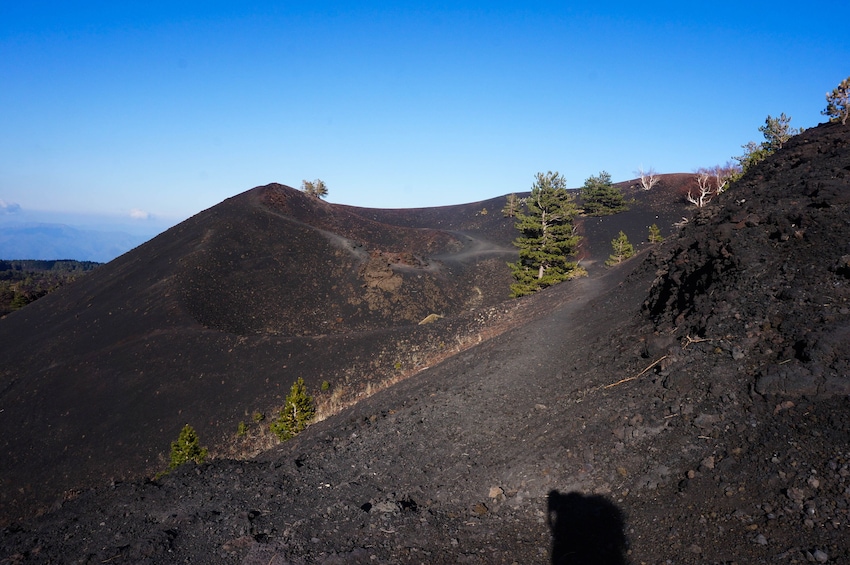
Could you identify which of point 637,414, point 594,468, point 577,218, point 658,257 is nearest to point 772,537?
point 594,468

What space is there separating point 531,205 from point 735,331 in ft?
58.3

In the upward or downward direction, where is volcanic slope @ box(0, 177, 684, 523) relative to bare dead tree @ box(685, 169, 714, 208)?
downward

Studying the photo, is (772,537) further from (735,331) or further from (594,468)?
(735,331)

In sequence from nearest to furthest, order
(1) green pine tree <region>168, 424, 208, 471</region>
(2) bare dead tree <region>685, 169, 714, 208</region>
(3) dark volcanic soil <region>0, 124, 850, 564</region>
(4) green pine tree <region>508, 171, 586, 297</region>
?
(3) dark volcanic soil <region>0, 124, 850, 564</region>, (1) green pine tree <region>168, 424, 208, 471</region>, (4) green pine tree <region>508, 171, 586, 297</region>, (2) bare dead tree <region>685, 169, 714, 208</region>

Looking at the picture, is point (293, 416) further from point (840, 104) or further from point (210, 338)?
point (840, 104)

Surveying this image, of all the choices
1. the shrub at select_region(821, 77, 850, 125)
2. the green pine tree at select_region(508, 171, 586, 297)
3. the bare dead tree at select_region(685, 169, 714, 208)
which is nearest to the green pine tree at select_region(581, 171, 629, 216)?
the bare dead tree at select_region(685, 169, 714, 208)

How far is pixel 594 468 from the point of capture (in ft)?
19.1

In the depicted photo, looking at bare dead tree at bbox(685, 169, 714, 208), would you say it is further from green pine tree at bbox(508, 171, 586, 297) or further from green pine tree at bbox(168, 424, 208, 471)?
green pine tree at bbox(168, 424, 208, 471)

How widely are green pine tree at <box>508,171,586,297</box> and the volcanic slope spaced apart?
508cm

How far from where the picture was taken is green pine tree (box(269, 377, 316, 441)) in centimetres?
1250

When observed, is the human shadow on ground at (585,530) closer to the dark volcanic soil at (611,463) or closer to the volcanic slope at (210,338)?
the dark volcanic soil at (611,463)

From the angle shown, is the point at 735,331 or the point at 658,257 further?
the point at 658,257

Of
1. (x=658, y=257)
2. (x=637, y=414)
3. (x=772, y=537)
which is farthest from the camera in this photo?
(x=658, y=257)

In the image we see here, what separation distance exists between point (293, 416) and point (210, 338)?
339 inches
